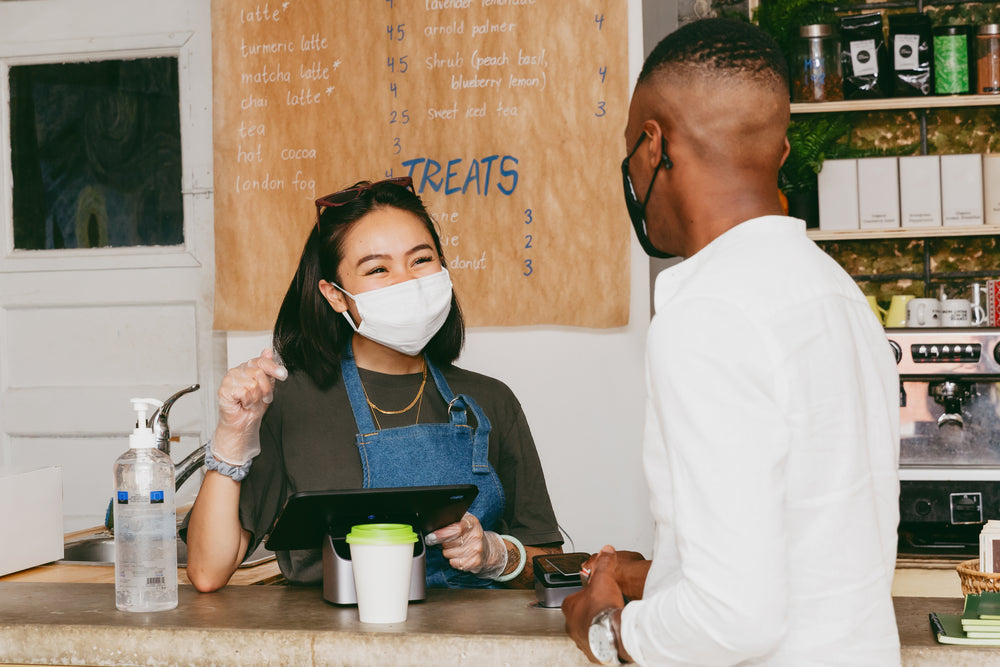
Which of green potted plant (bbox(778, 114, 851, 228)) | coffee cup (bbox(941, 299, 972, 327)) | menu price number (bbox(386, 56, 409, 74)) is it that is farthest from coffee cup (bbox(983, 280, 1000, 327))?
menu price number (bbox(386, 56, 409, 74))

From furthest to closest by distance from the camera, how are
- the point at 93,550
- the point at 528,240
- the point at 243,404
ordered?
the point at 528,240, the point at 93,550, the point at 243,404

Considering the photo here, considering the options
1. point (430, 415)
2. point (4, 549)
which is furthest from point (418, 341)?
point (4, 549)

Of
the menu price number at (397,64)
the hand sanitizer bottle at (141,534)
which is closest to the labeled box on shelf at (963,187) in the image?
the menu price number at (397,64)

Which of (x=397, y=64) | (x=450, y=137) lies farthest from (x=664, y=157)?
(x=397, y=64)

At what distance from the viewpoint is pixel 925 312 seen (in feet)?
10.1

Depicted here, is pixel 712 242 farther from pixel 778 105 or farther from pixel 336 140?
pixel 336 140

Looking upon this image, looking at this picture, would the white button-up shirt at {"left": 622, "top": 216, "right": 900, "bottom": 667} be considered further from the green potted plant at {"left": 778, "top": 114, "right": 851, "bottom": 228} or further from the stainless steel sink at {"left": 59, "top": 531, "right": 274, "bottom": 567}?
the green potted plant at {"left": 778, "top": 114, "right": 851, "bottom": 228}

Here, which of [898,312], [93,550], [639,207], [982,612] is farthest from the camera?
[898,312]

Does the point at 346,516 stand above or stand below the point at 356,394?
below

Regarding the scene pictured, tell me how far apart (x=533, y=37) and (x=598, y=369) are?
977mm

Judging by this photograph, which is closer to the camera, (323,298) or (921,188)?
(323,298)

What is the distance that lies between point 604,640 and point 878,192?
2403 mm

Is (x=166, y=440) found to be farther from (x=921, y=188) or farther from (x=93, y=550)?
(x=921, y=188)

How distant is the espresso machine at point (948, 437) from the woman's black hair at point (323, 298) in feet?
5.43
